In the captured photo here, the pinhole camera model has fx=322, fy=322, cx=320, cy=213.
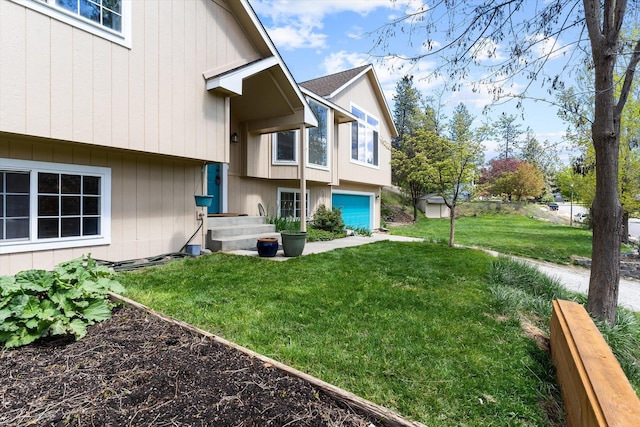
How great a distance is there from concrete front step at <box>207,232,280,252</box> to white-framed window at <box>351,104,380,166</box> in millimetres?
7008

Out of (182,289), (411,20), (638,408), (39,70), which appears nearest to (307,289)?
(182,289)

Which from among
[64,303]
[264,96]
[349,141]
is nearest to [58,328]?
[64,303]

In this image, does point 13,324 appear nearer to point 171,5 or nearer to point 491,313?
point 491,313

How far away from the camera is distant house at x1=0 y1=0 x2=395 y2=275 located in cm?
437

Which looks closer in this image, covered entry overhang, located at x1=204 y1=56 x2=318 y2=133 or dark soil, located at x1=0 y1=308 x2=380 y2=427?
dark soil, located at x1=0 y1=308 x2=380 y2=427

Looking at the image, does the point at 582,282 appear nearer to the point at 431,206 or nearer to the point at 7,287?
the point at 7,287

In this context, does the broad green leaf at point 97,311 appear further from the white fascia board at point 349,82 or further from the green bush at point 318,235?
the white fascia board at point 349,82

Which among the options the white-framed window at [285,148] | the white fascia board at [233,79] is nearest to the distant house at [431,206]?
the white-framed window at [285,148]

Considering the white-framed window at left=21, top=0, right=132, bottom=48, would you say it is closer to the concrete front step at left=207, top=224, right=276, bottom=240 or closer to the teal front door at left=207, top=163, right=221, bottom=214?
the concrete front step at left=207, top=224, right=276, bottom=240

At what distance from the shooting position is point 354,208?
15.7 m

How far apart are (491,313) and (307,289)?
2424 mm

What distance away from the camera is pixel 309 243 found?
31.5 feet

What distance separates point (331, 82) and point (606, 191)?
11901 millimetres

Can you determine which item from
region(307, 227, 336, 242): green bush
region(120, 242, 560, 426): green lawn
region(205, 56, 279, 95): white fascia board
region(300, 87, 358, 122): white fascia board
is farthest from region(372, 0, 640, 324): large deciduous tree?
region(307, 227, 336, 242): green bush
